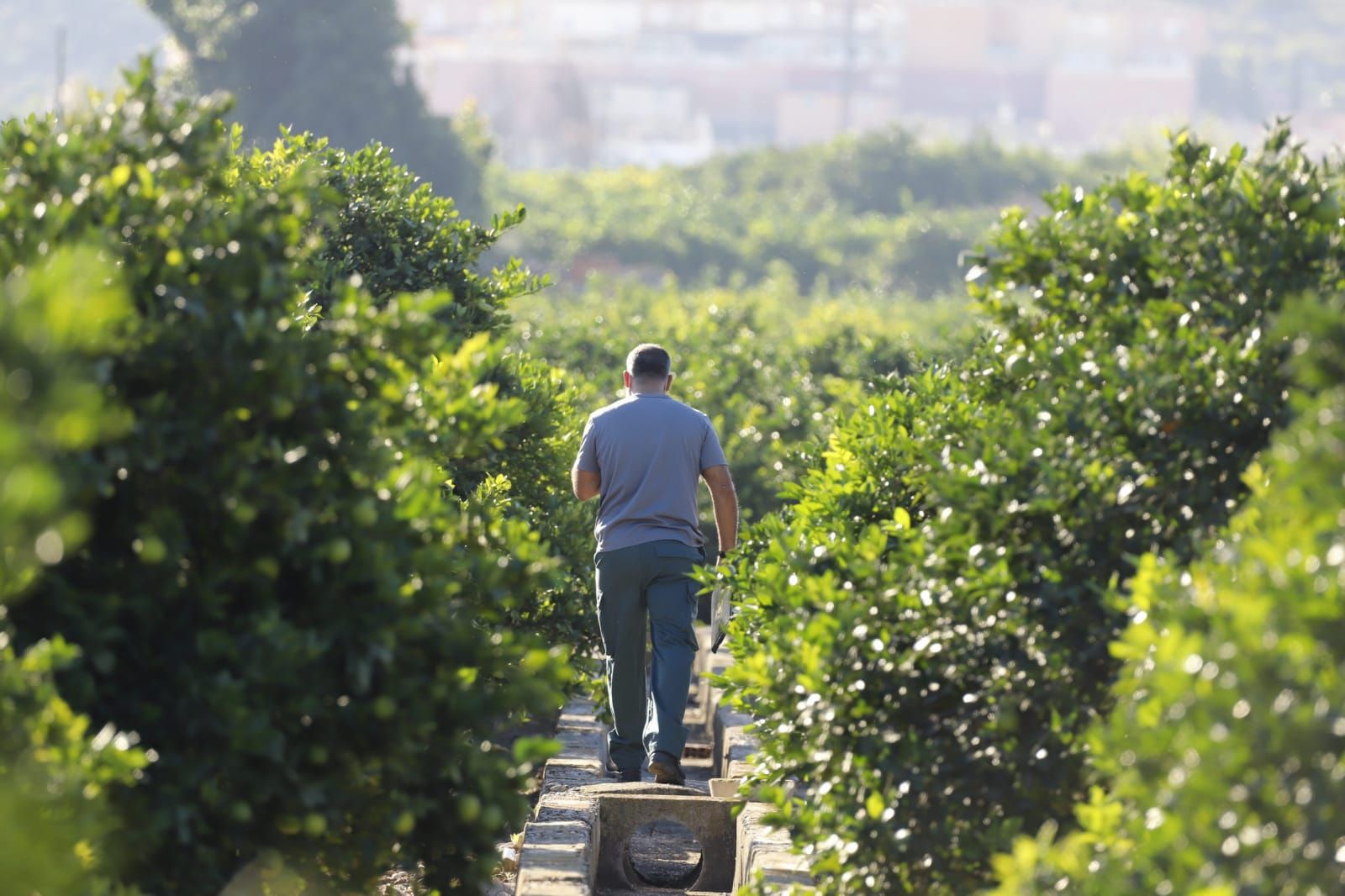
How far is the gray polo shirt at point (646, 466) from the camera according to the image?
7.22m

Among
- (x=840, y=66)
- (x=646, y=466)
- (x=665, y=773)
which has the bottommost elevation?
(x=665, y=773)

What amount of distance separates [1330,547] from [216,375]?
6.75 ft

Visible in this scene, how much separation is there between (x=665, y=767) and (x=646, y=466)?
3.67 feet

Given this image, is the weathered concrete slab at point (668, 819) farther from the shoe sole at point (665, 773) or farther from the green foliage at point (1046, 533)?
the green foliage at point (1046, 533)

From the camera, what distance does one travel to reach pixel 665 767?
7.19 metres

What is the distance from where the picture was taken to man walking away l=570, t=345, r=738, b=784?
7.23 m

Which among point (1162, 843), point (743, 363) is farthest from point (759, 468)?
point (1162, 843)

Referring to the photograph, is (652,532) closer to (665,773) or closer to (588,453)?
(588,453)

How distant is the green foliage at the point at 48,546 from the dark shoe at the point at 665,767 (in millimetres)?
3721

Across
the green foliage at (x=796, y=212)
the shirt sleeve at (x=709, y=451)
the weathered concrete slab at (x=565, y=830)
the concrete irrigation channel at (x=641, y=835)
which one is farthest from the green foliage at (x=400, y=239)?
the green foliage at (x=796, y=212)

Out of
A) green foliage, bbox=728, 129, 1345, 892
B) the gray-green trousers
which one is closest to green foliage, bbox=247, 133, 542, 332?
the gray-green trousers

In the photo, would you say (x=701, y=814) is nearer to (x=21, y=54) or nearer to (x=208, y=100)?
(x=208, y=100)

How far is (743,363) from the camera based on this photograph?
15859mm

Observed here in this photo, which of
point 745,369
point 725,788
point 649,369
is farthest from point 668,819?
point 745,369
